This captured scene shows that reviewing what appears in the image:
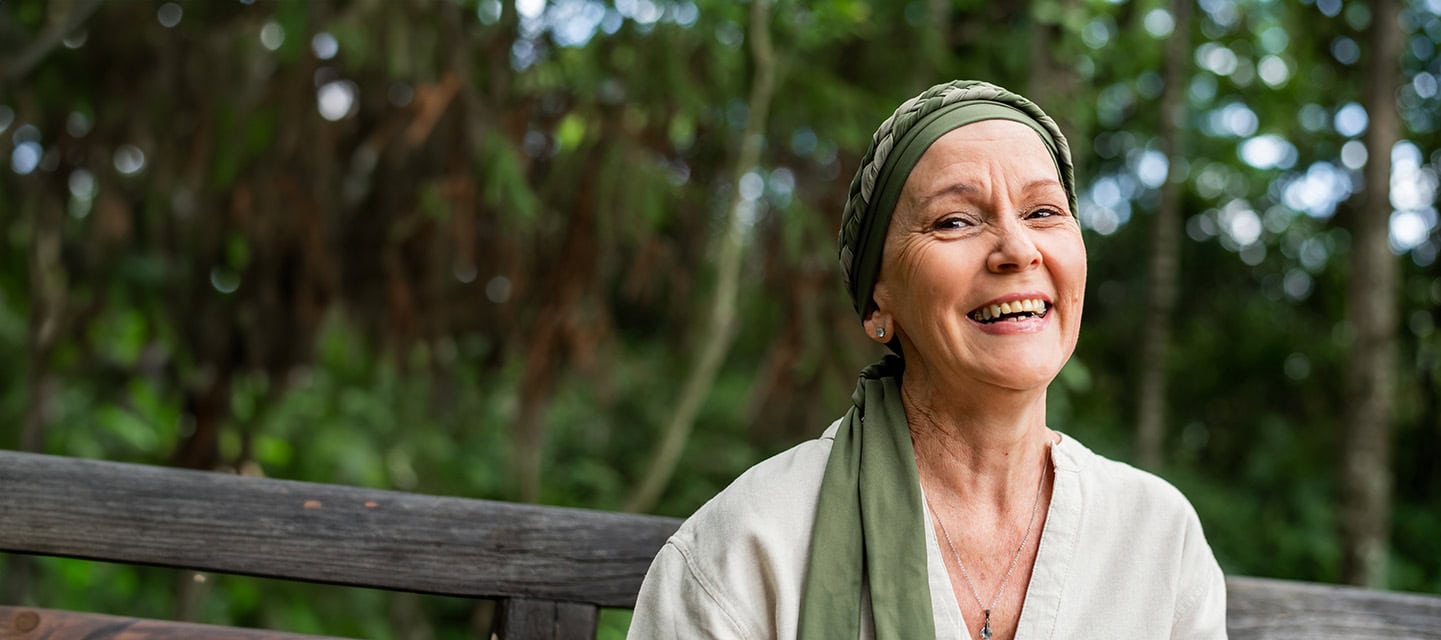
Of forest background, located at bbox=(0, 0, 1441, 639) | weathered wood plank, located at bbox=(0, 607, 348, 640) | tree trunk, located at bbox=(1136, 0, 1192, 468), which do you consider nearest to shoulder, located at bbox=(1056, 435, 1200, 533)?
weathered wood plank, located at bbox=(0, 607, 348, 640)

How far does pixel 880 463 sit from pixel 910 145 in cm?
42

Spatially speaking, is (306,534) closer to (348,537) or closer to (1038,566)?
(348,537)

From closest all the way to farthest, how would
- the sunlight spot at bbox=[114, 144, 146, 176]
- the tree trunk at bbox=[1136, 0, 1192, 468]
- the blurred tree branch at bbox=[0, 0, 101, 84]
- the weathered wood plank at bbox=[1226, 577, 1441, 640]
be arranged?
the weathered wood plank at bbox=[1226, 577, 1441, 640] → the blurred tree branch at bbox=[0, 0, 101, 84] → the sunlight spot at bbox=[114, 144, 146, 176] → the tree trunk at bbox=[1136, 0, 1192, 468]

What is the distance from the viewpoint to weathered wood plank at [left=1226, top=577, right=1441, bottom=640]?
1779mm

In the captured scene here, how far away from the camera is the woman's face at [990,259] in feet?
4.51

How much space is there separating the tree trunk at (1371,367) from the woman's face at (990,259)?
360 cm

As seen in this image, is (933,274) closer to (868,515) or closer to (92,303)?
(868,515)

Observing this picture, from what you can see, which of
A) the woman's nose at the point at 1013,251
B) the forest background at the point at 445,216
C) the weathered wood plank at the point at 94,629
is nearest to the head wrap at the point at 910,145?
the woman's nose at the point at 1013,251

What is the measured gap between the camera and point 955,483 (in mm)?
1486

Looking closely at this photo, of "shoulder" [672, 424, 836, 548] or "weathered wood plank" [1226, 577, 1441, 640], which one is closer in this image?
"shoulder" [672, 424, 836, 548]

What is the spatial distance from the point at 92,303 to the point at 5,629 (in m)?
2.50

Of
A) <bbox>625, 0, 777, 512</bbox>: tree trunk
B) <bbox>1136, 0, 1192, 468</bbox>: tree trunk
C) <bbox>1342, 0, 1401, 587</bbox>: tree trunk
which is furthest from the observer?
<bbox>1136, 0, 1192, 468</bbox>: tree trunk

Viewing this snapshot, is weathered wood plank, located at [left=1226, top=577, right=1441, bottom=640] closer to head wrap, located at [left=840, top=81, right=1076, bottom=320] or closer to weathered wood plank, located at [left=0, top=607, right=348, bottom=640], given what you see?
head wrap, located at [left=840, top=81, right=1076, bottom=320]

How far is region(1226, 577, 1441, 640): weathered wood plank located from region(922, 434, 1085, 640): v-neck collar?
1.60ft
